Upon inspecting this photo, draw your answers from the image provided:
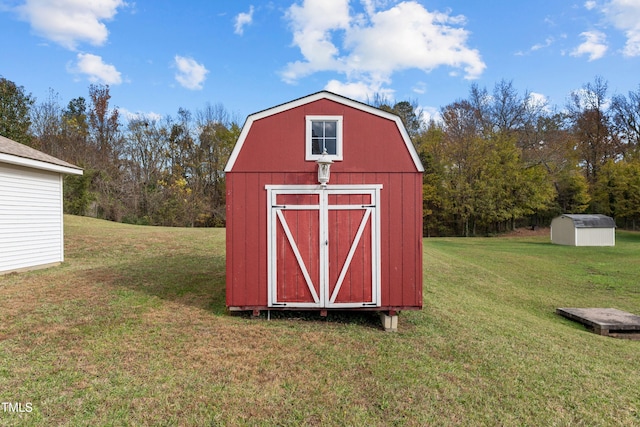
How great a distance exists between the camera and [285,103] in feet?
17.0

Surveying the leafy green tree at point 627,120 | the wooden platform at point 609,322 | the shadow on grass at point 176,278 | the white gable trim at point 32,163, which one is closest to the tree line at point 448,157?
the leafy green tree at point 627,120

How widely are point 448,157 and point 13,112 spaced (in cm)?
3174

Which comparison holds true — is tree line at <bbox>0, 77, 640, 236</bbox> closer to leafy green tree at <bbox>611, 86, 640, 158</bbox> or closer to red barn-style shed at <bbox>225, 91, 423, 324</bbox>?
leafy green tree at <bbox>611, 86, 640, 158</bbox>

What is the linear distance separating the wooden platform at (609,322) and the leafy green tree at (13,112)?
26.6 metres

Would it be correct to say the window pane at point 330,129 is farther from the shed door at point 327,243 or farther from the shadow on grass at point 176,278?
the shadow on grass at point 176,278

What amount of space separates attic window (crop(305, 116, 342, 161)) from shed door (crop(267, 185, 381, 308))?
21.9 inches

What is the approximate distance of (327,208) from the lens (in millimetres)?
5230

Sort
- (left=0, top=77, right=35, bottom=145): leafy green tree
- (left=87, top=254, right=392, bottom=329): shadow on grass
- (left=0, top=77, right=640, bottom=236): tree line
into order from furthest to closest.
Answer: (left=0, top=77, right=640, bottom=236): tree line, (left=0, top=77, right=35, bottom=145): leafy green tree, (left=87, top=254, right=392, bottom=329): shadow on grass

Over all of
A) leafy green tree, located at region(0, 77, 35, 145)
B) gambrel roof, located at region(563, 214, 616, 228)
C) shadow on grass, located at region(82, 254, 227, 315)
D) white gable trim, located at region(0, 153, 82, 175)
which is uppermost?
leafy green tree, located at region(0, 77, 35, 145)

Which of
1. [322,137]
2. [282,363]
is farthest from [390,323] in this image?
[322,137]

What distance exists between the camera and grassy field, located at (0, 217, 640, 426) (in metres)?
3.04

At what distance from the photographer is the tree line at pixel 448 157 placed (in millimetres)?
25531

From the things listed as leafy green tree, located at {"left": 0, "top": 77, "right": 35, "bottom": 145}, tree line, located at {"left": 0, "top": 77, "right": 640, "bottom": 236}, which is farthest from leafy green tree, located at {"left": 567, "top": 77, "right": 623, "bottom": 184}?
leafy green tree, located at {"left": 0, "top": 77, "right": 35, "bottom": 145}

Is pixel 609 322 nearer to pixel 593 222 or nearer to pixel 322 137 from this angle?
pixel 322 137
